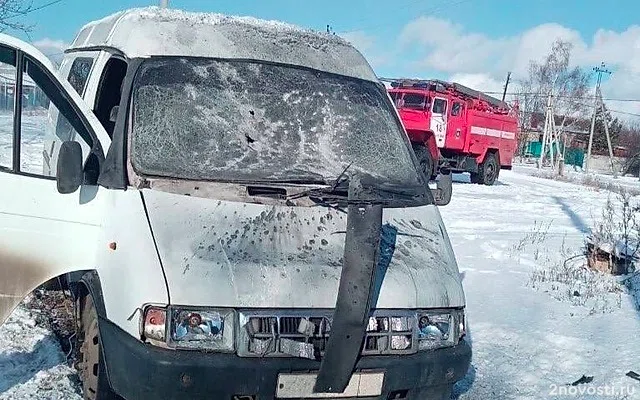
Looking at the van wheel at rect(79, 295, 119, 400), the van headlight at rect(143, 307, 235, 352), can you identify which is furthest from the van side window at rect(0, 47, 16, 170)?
the van headlight at rect(143, 307, 235, 352)

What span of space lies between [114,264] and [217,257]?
545 mm

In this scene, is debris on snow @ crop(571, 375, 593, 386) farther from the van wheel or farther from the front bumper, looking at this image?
the van wheel

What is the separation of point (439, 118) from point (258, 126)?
16272mm

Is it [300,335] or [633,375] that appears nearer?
[300,335]

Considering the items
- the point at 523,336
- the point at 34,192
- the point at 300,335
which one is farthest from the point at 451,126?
the point at 300,335

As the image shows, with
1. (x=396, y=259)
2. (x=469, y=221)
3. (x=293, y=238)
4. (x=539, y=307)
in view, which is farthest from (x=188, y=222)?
(x=469, y=221)

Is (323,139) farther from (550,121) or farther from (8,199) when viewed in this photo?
(550,121)

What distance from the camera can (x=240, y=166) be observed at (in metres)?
3.65

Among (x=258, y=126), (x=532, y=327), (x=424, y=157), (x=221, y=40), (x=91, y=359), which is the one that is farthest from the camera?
(x=424, y=157)

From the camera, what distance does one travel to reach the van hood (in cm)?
297

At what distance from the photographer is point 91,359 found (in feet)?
11.7

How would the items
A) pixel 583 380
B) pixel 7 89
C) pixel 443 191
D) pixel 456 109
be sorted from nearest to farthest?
pixel 7 89 → pixel 443 191 → pixel 583 380 → pixel 456 109

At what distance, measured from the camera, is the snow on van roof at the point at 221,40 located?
4.18m

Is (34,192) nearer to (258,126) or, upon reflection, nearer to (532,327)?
(258,126)
